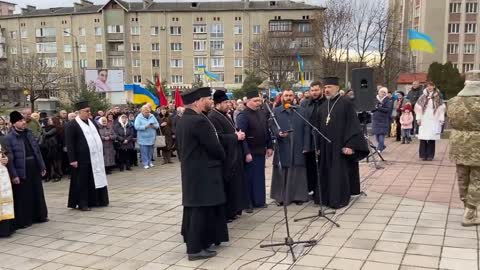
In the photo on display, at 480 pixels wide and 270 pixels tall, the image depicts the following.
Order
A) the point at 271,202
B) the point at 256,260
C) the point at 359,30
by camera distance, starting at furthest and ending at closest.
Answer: the point at 359,30 < the point at 271,202 < the point at 256,260

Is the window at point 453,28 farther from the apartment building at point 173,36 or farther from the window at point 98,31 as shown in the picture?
the window at point 98,31

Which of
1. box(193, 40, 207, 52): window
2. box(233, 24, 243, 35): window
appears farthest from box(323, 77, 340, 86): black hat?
box(193, 40, 207, 52): window

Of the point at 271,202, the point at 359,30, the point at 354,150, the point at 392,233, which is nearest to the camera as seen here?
the point at 392,233

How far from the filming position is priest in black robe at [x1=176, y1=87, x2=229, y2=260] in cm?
486

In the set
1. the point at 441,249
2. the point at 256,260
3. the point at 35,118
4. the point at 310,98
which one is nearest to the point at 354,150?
the point at 310,98

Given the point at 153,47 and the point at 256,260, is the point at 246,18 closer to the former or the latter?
the point at 153,47

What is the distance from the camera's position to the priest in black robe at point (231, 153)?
17.7ft

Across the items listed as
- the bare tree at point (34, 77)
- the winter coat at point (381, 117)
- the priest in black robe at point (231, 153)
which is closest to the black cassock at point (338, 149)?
the priest in black robe at point (231, 153)

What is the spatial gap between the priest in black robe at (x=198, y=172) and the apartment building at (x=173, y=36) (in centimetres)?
5616

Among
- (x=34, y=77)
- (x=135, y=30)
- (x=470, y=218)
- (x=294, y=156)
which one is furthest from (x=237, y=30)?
(x=470, y=218)

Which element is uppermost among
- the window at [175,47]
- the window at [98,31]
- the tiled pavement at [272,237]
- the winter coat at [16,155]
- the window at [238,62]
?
the window at [98,31]

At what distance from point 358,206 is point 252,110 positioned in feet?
7.49

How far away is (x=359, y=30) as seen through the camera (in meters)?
31.9

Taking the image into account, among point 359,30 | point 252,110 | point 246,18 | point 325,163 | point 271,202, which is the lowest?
point 271,202
